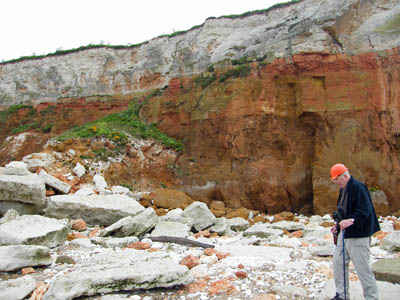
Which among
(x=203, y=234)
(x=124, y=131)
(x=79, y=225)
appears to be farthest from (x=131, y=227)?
(x=124, y=131)

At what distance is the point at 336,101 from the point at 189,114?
733 cm

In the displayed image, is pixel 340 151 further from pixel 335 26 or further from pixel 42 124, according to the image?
pixel 42 124

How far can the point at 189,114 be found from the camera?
57.2 ft

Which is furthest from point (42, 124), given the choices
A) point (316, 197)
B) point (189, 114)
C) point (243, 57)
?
point (316, 197)

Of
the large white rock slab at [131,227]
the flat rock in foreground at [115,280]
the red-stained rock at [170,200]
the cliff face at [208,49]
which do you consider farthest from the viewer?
the cliff face at [208,49]

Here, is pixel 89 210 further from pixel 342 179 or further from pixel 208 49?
pixel 208 49

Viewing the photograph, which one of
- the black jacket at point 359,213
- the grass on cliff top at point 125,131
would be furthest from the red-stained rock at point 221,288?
the grass on cliff top at point 125,131

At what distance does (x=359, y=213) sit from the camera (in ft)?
11.2

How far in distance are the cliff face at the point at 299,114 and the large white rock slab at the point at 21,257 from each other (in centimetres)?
1047

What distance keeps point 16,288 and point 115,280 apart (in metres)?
1.09

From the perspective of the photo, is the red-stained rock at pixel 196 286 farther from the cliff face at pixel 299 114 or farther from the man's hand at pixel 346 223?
the cliff face at pixel 299 114

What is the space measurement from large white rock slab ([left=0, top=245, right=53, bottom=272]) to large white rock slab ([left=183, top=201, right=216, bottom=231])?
480 cm

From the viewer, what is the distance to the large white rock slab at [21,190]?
7.28 metres

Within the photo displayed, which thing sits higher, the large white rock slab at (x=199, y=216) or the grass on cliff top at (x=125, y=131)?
the grass on cliff top at (x=125, y=131)
